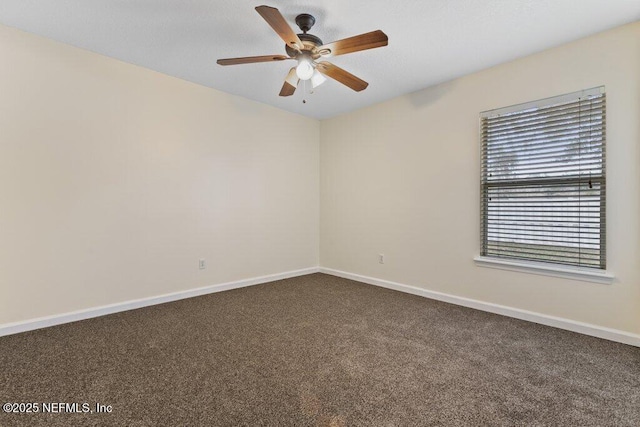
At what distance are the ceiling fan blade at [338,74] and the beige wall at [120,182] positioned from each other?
1.83m

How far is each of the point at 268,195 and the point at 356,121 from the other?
168cm

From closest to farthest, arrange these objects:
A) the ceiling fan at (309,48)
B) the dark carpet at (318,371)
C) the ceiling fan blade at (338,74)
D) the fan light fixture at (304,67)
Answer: the dark carpet at (318,371), the ceiling fan at (309,48), the fan light fixture at (304,67), the ceiling fan blade at (338,74)

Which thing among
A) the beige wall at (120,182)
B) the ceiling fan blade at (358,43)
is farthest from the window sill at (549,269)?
the beige wall at (120,182)

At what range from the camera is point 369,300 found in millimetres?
3475

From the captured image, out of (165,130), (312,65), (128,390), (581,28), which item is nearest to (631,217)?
(581,28)

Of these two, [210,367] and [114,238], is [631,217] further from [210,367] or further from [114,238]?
[114,238]

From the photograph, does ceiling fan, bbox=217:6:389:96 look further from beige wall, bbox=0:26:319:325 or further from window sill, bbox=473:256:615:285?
window sill, bbox=473:256:615:285

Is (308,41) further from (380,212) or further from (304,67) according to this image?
(380,212)

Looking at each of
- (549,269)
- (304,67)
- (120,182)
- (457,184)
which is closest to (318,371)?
(304,67)

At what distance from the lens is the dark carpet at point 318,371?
1542 millimetres

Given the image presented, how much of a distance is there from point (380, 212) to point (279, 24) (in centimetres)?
277

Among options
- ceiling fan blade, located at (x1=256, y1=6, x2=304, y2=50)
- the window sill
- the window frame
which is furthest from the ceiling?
the window sill

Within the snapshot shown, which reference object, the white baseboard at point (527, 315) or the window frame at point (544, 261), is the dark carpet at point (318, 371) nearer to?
the white baseboard at point (527, 315)

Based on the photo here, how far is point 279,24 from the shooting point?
184 cm
